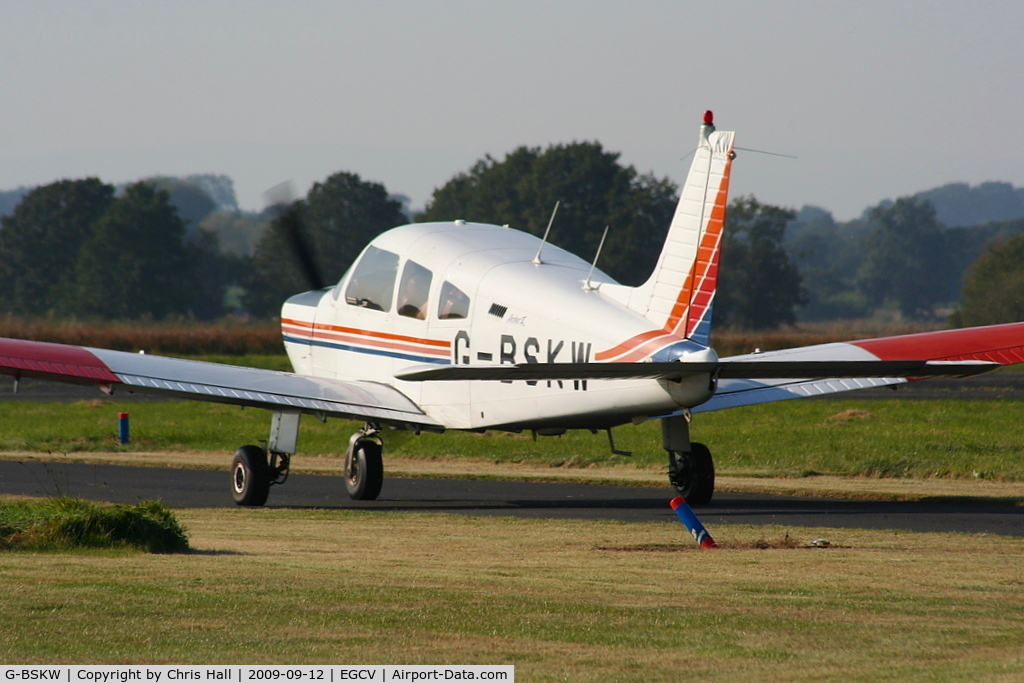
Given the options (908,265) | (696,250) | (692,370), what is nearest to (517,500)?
(692,370)

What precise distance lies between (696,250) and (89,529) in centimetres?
721

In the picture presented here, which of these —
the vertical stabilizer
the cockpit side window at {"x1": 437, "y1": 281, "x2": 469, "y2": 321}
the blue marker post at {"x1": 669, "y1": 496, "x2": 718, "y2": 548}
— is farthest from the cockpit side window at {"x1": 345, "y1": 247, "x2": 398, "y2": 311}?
the blue marker post at {"x1": 669, "y1": 496, "x2": 718, "y2": 548}

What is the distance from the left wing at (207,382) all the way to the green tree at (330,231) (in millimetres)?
60049

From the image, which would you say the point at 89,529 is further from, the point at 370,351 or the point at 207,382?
the point at 370,351

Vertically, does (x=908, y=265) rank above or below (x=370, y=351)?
above

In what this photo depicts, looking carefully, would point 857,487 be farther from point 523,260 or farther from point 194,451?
point 194,451

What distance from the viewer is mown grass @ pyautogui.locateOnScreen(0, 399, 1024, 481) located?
74.8 feet

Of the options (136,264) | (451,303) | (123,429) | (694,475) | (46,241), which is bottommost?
(123,429)

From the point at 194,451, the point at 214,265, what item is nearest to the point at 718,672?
the point at 194,451

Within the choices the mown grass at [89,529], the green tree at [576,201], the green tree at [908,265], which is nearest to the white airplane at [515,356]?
the mown grass at [89,529]

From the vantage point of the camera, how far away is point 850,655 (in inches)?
306

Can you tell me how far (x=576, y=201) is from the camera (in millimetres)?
85438

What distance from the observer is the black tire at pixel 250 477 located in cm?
1820

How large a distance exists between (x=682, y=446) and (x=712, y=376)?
3092 millimetres
